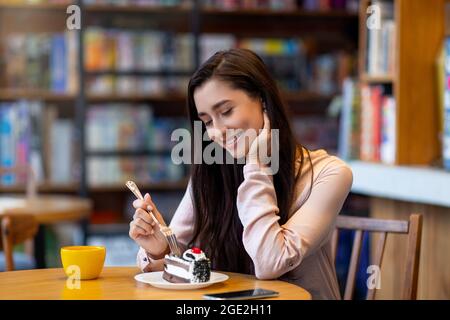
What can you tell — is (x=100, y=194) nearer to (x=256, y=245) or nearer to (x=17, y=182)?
(x=17, y=182)

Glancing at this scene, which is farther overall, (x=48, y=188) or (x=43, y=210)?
(x=48, y=188)

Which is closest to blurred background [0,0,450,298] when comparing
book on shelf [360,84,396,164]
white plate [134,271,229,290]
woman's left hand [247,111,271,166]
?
book on shelf [360,84,396,164]

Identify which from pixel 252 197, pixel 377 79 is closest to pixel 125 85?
pixel 377 79

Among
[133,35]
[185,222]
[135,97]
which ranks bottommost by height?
[185,222]

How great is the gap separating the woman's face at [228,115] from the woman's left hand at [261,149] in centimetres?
2

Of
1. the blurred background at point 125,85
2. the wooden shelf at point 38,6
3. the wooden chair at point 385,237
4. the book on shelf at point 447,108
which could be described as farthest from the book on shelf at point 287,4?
the wooden chair at point 385,237

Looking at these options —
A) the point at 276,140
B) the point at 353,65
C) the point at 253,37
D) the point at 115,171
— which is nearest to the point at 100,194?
the point at 115,171

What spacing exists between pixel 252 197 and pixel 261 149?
0.11 m

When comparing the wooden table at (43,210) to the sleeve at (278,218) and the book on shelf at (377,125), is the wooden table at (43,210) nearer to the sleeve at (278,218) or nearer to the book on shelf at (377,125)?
the book on shelf at (377,125)

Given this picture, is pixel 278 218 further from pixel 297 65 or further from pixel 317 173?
pixel 297 65

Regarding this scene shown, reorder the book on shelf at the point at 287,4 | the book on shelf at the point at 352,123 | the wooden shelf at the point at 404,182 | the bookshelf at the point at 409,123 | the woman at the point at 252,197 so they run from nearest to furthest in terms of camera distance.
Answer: the woman at the point at 252,197, the wooden shelf at the point at 404,182, the bookshelf at the point at 409,123, the book on shelf at the point at 352,123, the book on shelf at the point at 287,4

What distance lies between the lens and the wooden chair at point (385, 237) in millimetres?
1879

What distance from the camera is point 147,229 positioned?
174 cm

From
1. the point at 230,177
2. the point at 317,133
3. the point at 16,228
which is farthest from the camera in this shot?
the point at 317,133
